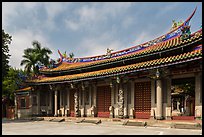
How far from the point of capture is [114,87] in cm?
1880

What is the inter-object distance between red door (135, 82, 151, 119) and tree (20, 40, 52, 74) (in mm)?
17594

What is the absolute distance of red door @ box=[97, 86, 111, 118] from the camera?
1930 centimetres

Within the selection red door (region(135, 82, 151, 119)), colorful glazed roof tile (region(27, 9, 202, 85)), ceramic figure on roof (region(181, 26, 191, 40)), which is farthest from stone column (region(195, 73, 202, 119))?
red door (region(135, 82, 151, 119))

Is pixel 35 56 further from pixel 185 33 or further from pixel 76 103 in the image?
pixel 185 33

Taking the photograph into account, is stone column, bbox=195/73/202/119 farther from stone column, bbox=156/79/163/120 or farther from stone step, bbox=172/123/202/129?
stone column, bbox=156/79/163/120

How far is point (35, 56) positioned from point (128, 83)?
17928 mm

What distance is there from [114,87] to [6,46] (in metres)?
11.0

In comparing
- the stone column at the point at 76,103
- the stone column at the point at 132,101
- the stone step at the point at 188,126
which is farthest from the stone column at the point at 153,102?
the stone column at the point at 76,103

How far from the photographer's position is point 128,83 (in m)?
17.8

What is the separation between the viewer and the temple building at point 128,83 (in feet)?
47.2

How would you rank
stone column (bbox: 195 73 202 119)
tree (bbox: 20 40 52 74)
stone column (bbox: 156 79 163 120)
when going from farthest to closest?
1. tree (bbox: 20 40 52 74)
2. stone column (bbox: 156 79 163 120)
3. stone column (bbox: 195 73 202 119)

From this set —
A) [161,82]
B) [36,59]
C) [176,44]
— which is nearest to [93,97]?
[161,82]

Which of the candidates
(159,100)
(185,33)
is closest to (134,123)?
(159,100)

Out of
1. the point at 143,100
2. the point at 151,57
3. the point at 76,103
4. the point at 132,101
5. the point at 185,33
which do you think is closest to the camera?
the point at 185,33
